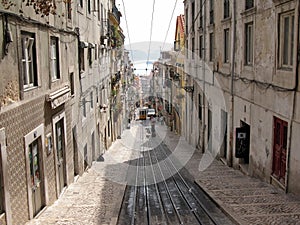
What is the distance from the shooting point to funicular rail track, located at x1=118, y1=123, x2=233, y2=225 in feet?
29.1

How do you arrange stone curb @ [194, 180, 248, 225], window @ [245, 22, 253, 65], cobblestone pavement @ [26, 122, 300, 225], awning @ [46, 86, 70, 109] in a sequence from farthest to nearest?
window @ [245, 22, 253, 65], awning @ [46, 86, 70, 109], cobblestone pavement @ [26, 122, 300, 225], stone curb @ [194, 180, 248, 225]

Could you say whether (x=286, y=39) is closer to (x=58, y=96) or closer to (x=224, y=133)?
(x=58, y=96)

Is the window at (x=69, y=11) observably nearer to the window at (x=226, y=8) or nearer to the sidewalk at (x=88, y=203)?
the sidewalk at (x=88, y=203)

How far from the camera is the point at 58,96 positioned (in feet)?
35.9

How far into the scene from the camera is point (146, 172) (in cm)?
1633

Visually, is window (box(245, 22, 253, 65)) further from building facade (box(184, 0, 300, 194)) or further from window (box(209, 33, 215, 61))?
window (box(209, 33, 215, 61))

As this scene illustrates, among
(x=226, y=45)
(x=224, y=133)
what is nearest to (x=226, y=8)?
(x=226, y=45)

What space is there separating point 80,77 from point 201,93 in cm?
850

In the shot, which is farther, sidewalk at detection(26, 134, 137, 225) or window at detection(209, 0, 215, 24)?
window at detection(209, 0, 215, 24)

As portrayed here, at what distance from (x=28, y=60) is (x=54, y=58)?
8.98 feet

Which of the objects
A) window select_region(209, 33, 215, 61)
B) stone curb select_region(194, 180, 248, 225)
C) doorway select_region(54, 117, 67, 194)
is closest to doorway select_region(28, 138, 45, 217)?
doorway select_region(54, 117, 67, 194)

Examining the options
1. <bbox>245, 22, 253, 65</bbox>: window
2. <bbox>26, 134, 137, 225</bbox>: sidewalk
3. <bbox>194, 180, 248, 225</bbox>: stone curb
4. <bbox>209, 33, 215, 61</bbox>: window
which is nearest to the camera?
<bbox>194, 180, 248, 225</bbox>: stone curb

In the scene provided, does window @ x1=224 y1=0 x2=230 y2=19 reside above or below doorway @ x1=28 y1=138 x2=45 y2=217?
above

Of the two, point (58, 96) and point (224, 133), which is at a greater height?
point (58, 96)
